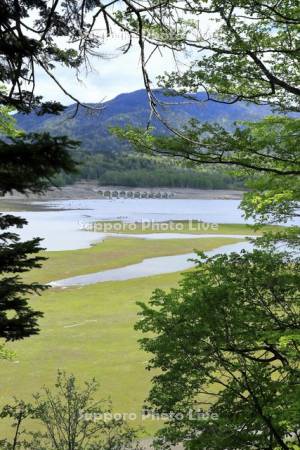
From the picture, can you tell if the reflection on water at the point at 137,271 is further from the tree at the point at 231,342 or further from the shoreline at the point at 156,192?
the shoreline at the point at 156,192

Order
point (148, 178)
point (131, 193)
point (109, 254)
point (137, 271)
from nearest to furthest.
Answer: point (137, 271) → point (109, 254) → point (131, 193) → point (148, 178)

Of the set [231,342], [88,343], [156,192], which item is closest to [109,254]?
[88,343]

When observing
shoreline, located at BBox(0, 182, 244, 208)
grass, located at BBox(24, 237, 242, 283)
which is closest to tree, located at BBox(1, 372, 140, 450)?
grass, located at BBox(24, 237, 242, 283)

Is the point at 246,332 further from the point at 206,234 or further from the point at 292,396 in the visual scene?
the point at 206,234

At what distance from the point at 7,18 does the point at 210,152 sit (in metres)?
5.59

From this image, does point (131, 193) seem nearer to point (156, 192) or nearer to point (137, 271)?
point (156, 192)

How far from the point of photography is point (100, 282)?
145 ft

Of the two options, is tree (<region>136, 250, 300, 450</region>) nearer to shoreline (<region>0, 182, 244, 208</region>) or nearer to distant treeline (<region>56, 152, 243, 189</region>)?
shoreline (<region>0, 182, 244, 208</region>)

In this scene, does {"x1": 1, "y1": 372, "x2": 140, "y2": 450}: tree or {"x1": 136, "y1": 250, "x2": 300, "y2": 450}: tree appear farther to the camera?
Result: {"x1": 1, "y1": 372, "x2": 140, "y2": 450}: tree

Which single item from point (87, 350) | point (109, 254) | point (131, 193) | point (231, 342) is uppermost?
point (131, 193)

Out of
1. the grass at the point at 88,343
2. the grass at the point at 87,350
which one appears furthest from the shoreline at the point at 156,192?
the grass at the point at 87,350

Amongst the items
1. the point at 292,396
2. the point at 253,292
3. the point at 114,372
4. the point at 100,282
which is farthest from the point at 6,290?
the point at 100,282

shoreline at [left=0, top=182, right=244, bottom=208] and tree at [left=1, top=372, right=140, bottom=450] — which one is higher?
shoreline at [left=0, top=182, right=244, bottom=208]

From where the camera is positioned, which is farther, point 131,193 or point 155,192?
point 155,192
